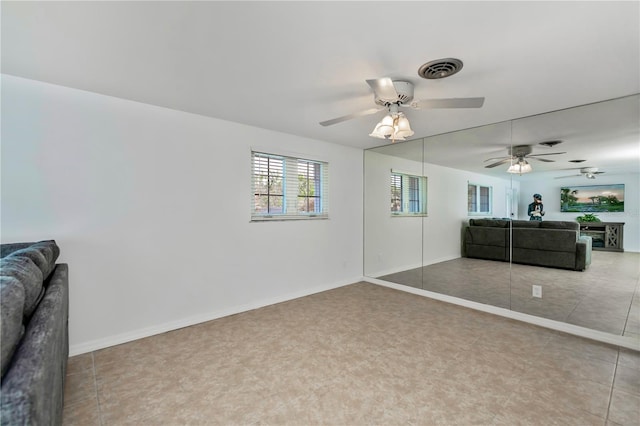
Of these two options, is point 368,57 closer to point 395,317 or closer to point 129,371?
point 395,317

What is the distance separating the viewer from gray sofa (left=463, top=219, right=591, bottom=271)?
120 inches

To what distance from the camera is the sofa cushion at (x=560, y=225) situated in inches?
119

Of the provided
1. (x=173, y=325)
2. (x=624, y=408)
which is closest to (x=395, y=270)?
(x=624, y=408)

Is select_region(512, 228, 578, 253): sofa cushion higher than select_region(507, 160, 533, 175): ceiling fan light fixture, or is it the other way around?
select_region(507, 160, 533, 175): ceiling fan light fixture

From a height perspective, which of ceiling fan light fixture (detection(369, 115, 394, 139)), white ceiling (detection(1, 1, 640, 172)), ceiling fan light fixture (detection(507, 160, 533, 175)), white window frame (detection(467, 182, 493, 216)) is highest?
white ceiling (detection(1, 1, 640, 172))

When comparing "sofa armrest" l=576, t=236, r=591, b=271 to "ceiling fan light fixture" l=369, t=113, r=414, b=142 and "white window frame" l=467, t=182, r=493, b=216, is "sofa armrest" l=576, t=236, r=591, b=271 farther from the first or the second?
"ceiling fan light fixture" l=369, t=113, r=414, b=142

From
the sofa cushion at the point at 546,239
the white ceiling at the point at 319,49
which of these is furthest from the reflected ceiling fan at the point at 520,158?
the sofa cushion at the point at 546,239

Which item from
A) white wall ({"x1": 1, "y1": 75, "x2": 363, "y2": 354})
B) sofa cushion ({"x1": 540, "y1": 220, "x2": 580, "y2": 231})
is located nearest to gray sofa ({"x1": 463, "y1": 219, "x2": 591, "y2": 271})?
sofa cushion ({"x1": 540, "y1": 220, "x2": 580, "y2": 231})

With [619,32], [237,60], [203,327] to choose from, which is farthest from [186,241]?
[619,32]

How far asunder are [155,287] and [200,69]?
2063mm

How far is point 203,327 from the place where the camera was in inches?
115

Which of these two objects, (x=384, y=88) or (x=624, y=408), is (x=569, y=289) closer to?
(x=624, y=408)

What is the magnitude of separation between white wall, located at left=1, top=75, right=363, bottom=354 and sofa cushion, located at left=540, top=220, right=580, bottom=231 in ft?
9.84

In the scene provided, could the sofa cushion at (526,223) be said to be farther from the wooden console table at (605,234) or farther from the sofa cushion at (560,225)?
the wooden console table at (605,234)
